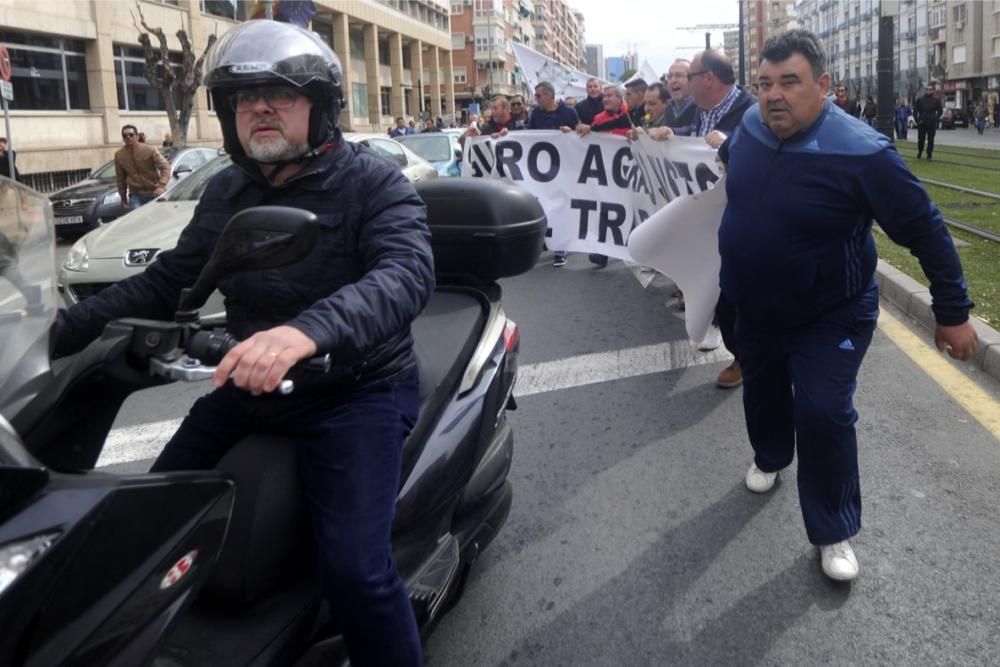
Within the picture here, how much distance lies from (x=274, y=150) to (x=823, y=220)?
1.90 m

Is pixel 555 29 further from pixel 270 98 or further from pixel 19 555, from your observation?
pixel 19 555

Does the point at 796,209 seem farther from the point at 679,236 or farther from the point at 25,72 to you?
the point at 25,72

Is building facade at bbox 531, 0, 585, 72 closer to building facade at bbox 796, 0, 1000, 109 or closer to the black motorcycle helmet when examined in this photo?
A: building facade at bbox 796, 0, 1000, 109

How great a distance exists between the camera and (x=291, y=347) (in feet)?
5.63

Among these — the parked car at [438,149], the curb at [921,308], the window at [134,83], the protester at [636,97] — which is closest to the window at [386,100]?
the window at [134,83]

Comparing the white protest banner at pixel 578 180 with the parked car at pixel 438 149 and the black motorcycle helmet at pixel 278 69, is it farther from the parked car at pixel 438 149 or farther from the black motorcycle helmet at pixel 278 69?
the black motorcycle helmet at pixel 278 69

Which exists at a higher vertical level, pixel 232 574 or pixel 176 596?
pixel 176 596

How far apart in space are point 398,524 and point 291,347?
866mm

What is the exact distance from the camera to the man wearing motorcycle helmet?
210cm

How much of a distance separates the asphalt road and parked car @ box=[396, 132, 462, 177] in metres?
Answer: 9.82

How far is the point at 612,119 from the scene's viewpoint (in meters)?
9.74

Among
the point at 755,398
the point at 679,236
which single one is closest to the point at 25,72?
the point at 679,236

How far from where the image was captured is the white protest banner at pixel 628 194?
217 inches

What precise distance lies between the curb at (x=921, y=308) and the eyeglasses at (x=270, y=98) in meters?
3.15
